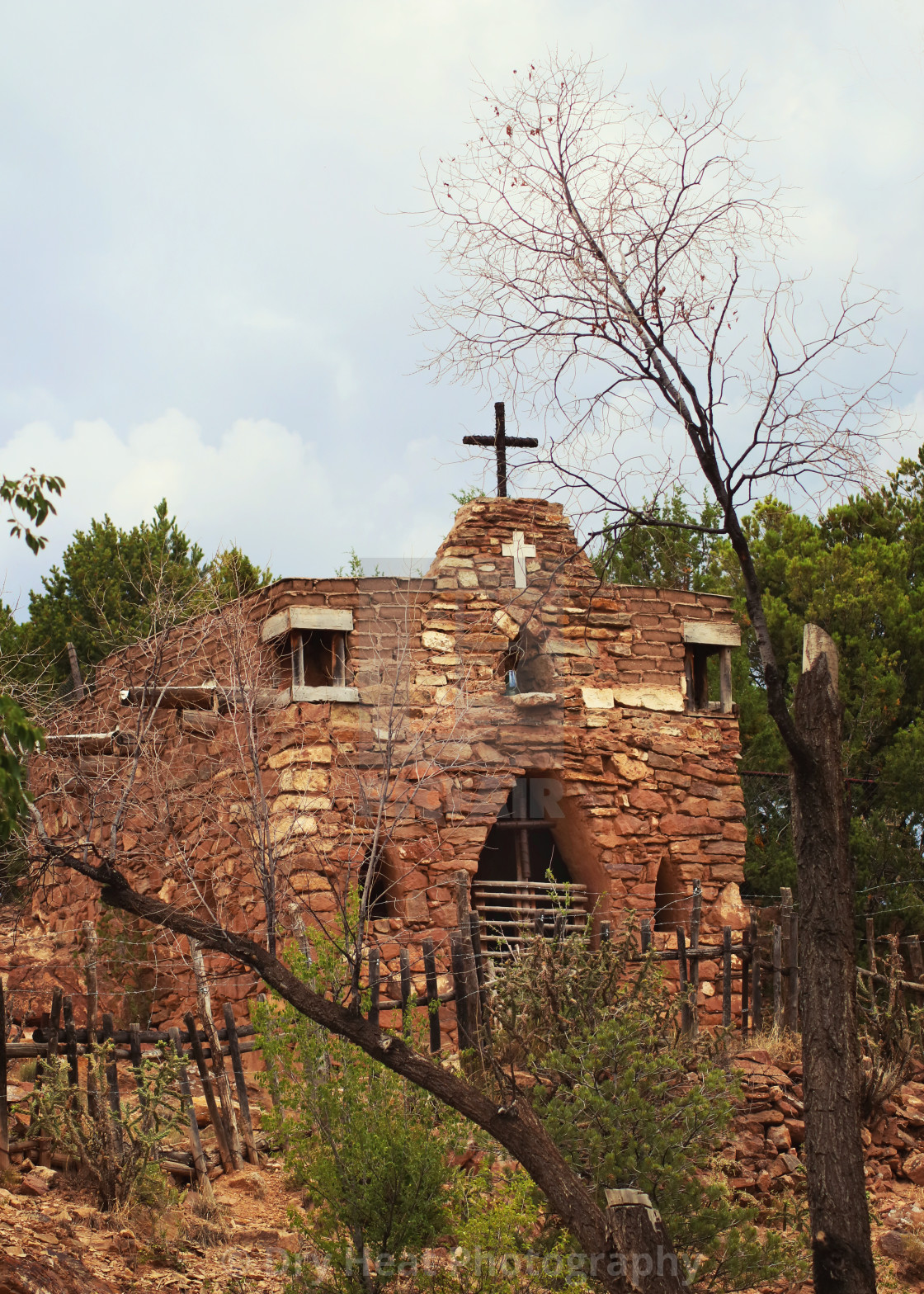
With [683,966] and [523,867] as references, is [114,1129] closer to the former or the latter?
[683,966]

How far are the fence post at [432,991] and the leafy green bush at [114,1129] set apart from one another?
60.7 inches

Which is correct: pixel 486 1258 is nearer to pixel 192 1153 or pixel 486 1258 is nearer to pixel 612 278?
pixel 192 1153

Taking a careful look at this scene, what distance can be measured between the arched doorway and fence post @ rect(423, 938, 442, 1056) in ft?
2.87

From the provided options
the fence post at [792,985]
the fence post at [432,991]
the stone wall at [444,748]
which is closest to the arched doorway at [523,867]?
the stone wall at [444,748]

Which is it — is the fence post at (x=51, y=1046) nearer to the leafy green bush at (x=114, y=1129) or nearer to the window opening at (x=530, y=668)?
the leafy green bush at (x=114, y=1129)

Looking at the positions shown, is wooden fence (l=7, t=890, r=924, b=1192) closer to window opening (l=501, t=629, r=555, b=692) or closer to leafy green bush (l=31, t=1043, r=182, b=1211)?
leafy green bush (l=31, t=1043, r=182, b=1211)

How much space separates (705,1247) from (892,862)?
1006cm

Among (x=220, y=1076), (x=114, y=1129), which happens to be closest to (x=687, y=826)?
(x=220, y=1076)

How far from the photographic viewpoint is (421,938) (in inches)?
375

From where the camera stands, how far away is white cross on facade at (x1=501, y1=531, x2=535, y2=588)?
10625mm

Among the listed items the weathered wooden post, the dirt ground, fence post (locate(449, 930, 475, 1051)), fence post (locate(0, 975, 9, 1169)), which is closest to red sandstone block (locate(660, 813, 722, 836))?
fence post (locate(449, 930, 475, 1051))

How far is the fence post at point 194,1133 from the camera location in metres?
7.09

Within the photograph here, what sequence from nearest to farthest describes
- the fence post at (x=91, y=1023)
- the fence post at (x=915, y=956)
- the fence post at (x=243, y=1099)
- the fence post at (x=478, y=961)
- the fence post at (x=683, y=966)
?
the fence post at (x=91, y=1023) < the fence post at (x=243, y=1099) < the fence post at (x=478, y=961) < the fence post at (x=683, y=966) < the fence post at (x=915, y=956)

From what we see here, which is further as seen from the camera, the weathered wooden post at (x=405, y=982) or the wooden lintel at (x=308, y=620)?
the wooden lintel at (x=308, y=620)
